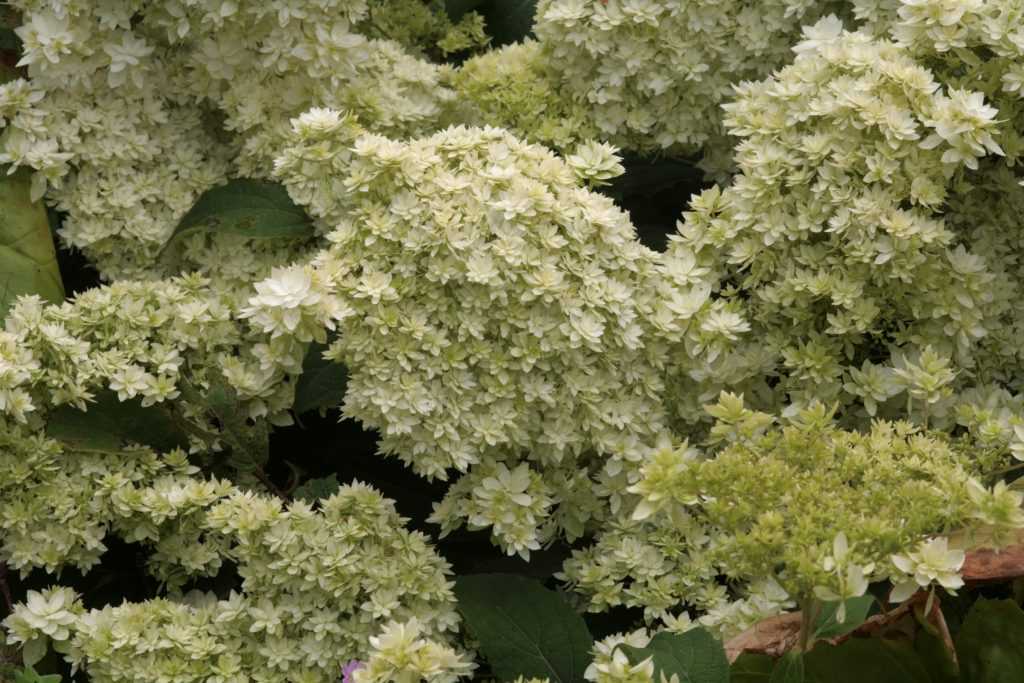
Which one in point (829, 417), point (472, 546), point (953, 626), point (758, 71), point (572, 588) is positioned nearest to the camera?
point (829, 417)

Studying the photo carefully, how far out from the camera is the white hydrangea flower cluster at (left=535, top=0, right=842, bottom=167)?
2.17 m

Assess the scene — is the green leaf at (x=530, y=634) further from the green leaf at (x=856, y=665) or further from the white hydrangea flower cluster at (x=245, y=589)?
the green leaf at (x=856, y=665)

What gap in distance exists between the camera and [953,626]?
1.69 meters

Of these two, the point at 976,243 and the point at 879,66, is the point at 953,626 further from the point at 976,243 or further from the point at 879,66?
the point at 879,66

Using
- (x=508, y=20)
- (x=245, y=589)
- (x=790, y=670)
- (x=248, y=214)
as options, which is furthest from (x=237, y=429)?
(x=508, y=20)

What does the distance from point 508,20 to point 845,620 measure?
5.67 ft

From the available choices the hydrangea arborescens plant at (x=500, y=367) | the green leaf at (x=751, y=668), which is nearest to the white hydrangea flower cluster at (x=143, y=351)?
the hydrangea arborescens plant at (x=500, y=367)

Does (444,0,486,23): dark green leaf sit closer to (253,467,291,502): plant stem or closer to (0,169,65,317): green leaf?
(0,169,65,317): green leaf

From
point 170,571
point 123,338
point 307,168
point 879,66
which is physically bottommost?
point 170,571

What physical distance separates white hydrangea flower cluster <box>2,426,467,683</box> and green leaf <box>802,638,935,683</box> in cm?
43

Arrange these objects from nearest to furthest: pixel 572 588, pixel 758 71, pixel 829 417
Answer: pixel 829 417 → pixel 572 588 → pixel 758 71

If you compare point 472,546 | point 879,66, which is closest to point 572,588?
point 472,546

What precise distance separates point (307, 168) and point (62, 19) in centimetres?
50

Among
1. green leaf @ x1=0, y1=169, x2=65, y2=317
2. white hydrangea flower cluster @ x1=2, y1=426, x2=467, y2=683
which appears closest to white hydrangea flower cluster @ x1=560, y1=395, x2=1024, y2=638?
white hydrangea flower cluster @ x1=2, y1=426, x2=467, y2=683
